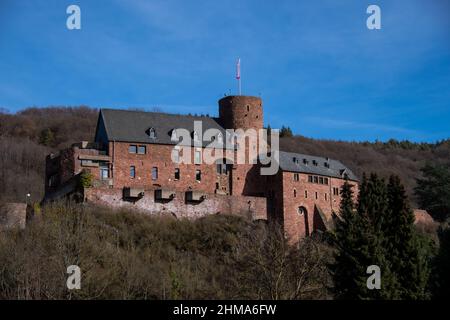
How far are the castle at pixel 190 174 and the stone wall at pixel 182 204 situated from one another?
0.23 feet

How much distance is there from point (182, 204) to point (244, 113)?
10.8 meters

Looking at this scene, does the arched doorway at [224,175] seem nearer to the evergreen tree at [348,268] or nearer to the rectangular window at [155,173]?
the rectangular window at [155,173]

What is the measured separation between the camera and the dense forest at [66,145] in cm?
9712

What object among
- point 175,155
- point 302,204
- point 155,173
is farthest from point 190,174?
point 302,204

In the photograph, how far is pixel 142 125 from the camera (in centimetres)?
6153

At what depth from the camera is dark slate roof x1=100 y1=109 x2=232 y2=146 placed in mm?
59875

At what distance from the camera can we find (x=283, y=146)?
12369 cm

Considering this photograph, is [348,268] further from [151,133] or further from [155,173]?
[151,133]

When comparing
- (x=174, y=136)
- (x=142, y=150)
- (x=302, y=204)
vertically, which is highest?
(x=174, y=136)

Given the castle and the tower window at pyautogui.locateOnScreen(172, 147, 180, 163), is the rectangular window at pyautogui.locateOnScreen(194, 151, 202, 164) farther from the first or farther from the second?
the tower window at pyautogui.locateOnScreen(172, 147, 180, 163)

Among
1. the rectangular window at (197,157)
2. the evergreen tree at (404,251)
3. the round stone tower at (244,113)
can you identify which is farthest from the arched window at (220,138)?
the evergreen tree at (404,251)
